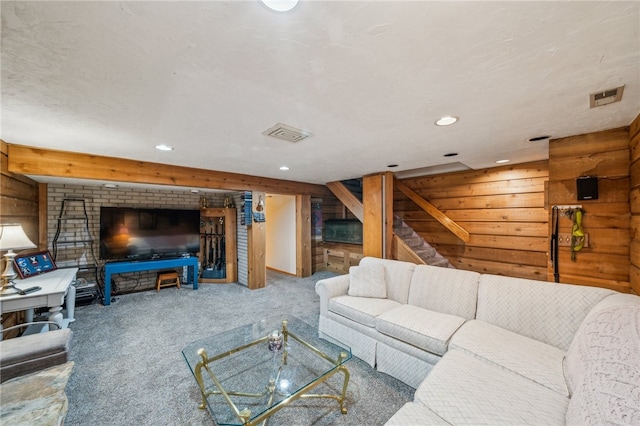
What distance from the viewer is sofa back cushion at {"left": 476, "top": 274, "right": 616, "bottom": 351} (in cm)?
173

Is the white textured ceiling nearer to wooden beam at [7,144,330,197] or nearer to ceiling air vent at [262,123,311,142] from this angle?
ceiling air vent at [262,123,311,142]

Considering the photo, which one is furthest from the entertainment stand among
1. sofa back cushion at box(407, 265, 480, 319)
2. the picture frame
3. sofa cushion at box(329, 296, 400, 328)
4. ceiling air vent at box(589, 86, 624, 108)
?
ceiling air vent at box(589, 86, 624, 108)

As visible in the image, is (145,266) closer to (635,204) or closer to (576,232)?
(576,232)

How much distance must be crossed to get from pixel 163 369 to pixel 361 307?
1.99 meters

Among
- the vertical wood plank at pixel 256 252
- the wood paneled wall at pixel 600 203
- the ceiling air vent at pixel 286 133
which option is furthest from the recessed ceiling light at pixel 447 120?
the vertical wood plank at pixel 256 252

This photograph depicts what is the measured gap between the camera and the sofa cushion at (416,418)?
3.65 ft

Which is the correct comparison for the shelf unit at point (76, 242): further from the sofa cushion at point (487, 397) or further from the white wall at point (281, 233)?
the sofa cushion at point (487, 397)

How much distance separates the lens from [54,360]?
5.36ft

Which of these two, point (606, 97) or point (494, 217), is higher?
point (606, 97)

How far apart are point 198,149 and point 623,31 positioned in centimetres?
305

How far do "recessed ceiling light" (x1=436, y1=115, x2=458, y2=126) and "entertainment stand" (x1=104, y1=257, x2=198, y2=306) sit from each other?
4756 mm

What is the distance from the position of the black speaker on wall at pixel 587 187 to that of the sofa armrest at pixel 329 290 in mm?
2448

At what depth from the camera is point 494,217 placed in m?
3.93

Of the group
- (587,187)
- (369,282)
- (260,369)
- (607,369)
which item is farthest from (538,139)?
(260,369)
